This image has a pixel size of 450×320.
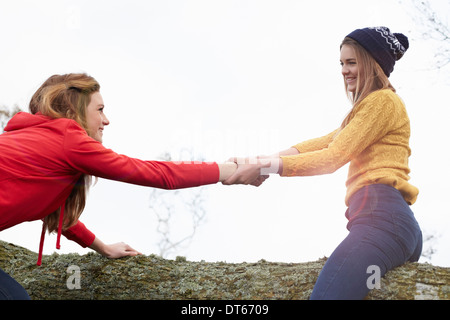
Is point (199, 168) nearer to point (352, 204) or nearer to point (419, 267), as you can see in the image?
point (352, 204)

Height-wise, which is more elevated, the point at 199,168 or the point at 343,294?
the point at 199,168

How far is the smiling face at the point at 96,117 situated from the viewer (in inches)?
133

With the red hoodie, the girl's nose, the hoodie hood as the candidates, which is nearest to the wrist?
the red hoodie

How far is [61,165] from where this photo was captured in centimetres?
304

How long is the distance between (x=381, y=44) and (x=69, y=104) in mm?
2530

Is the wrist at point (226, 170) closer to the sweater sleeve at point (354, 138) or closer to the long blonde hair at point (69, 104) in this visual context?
the sweater sleeve at point (354, 138)

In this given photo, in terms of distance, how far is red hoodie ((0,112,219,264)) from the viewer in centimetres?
293

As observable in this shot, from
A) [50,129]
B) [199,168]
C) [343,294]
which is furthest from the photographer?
[199,168]

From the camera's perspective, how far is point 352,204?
3137 millimetres

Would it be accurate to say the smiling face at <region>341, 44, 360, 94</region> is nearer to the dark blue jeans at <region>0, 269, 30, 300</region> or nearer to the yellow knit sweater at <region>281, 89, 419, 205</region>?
the yellow knit sweater at <region>281, 89, 419, 205</region>

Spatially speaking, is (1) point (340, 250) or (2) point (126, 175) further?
(2) point (126, 175)
